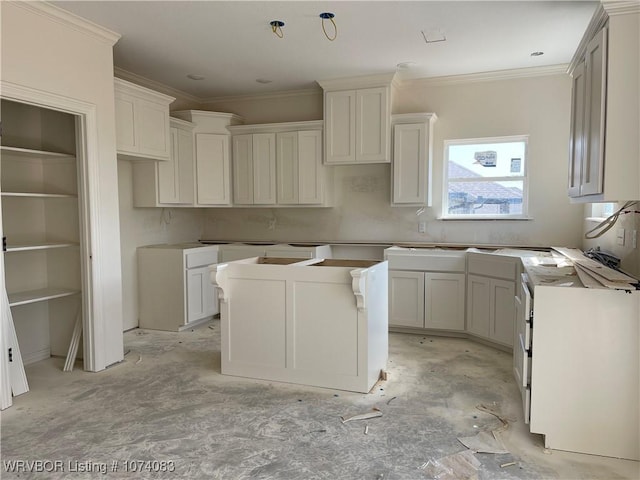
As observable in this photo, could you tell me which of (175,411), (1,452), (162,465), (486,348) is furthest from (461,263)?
(1,452)

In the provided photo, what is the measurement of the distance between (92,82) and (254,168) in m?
2.25

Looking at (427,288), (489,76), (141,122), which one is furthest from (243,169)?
(489,76)

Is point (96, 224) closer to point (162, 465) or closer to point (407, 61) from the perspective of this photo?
point (162, 465)

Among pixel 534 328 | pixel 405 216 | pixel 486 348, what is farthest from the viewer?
pixel 405 216

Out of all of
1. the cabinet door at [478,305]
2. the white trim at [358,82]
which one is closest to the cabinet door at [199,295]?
the white trim at [358,82]

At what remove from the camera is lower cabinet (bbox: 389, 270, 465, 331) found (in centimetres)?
460

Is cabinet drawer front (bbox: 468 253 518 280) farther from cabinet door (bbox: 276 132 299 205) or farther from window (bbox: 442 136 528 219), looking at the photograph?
cabinet door (bbox: 276 132 299 205)

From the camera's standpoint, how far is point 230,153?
568 cm

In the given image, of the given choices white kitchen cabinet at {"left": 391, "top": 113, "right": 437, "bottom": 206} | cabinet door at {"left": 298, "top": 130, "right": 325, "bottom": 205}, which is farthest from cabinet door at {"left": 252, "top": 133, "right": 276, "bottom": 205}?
white kitchen cabinet at {"left": 391, "top": 113, "right": 437, "bottom": 206}

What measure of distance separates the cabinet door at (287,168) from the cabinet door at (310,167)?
66 mm

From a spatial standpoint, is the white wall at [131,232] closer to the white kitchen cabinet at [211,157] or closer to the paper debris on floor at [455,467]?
the white kitchen cabinet at [211,157]

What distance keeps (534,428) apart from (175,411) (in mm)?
2201

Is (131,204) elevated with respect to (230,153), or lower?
lower

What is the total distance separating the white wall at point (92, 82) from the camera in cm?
306
